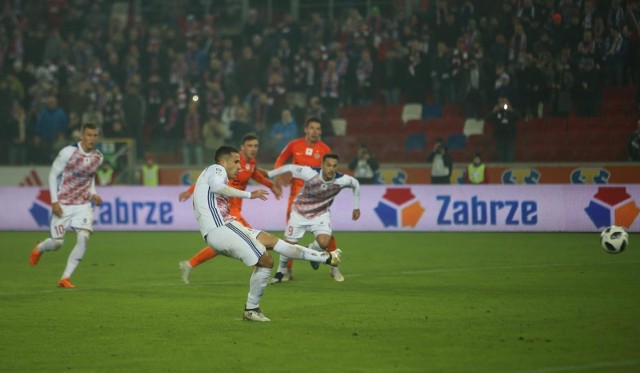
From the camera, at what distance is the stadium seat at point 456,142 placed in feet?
85.3

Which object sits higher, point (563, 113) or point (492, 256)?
point (563, 113)

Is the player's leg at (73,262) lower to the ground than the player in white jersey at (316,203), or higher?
lower

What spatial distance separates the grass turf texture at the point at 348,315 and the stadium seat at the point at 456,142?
765cm

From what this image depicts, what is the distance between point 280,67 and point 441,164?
5766 millimetres

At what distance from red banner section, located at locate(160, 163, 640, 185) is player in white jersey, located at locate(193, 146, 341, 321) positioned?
1389cm

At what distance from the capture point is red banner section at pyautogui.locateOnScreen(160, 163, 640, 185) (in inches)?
922

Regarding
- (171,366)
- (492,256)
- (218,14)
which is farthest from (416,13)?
(171,366)

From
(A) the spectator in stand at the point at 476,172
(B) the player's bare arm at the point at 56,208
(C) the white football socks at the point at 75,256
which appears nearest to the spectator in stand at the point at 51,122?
(A) the spectator in stand at the point at 476,172

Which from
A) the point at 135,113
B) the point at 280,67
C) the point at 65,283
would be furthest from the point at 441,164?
the point at 65,283

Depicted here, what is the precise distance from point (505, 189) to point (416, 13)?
21.5 ft

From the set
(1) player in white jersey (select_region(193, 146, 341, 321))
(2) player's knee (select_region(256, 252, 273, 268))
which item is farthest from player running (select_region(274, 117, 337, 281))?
(2) player's knee (select_region(256, 252, 273, 268))

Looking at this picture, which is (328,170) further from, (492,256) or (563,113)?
(563,113)

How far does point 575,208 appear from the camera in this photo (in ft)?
73.7

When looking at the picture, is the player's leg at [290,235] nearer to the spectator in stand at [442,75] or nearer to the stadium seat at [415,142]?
the spectator in stand at [442,75]
